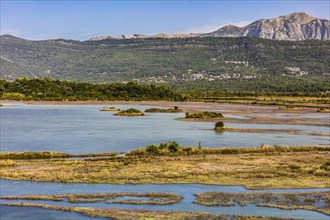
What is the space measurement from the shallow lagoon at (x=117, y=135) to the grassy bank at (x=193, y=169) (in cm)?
889

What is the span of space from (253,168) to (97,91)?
151952mm

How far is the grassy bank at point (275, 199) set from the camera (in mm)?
36781

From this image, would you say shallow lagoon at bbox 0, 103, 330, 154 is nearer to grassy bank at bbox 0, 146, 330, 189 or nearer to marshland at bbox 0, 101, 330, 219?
marshland at bbox 0, 101, 330, 219

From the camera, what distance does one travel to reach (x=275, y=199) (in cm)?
3862

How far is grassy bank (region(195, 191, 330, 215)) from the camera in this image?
36.8 m

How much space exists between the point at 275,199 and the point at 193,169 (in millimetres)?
12401

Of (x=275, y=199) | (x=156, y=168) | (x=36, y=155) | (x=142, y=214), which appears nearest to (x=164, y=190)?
(x=142, y=214)

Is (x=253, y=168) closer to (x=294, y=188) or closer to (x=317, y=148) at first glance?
(x=294, y=188)

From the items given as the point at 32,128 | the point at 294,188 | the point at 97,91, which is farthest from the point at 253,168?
the point at 97,91

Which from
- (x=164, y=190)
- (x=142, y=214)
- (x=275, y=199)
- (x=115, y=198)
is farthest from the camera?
(x=164, y=190)

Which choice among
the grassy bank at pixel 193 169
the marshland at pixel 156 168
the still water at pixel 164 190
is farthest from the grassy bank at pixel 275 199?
the grassy bank at pixel 193 169

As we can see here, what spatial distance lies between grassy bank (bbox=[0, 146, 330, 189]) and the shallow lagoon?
29.2ft

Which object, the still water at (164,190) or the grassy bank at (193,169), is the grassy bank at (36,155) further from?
the still water at (164,190)

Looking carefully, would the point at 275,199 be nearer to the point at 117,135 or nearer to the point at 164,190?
the point at 164,190
